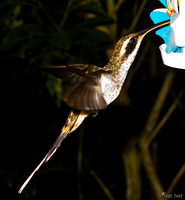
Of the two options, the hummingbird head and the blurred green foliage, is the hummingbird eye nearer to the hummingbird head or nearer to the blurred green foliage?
the hummingbird head

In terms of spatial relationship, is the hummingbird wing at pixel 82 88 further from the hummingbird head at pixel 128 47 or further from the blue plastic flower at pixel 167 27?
the blue plastic flower at pixel 167 27

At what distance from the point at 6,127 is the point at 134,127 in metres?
1.54

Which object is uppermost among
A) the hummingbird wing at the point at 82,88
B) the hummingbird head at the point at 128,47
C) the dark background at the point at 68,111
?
the hummingbird head at the point at 128,47

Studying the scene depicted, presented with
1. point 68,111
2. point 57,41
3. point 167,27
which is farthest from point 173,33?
point 68,111

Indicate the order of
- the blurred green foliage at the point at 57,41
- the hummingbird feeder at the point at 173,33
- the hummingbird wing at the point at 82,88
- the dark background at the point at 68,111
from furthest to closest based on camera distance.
Answer: the dark background at the point at 68,111
the blurred green foliage at the point at 57,41
the hummingbird wing at the point at 82,88
the hummingbird feeder at the point at 173,33

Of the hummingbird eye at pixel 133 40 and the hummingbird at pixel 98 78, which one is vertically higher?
the hummingbird eye at pixel 133 40

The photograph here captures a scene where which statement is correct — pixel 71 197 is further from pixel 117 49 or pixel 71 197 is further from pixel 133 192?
pixel 117 49

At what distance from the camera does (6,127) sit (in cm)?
333

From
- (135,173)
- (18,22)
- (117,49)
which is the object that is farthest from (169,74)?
(117,49)

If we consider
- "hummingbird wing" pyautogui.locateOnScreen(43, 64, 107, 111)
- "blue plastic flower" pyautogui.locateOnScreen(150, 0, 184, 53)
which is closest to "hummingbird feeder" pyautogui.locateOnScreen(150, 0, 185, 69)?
"blue plastic flower" pyautogui.locateOnScreen(150, 0, 184, 53)

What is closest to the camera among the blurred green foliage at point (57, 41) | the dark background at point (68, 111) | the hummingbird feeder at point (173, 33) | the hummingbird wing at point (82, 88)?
the hummingbird feeder at point (173, 33)

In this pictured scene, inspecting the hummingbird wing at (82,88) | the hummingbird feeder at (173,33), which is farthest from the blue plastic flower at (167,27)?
the hummingbird wing at (82,88)

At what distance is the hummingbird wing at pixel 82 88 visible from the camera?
83 centimetres

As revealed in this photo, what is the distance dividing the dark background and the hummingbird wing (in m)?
0.59
